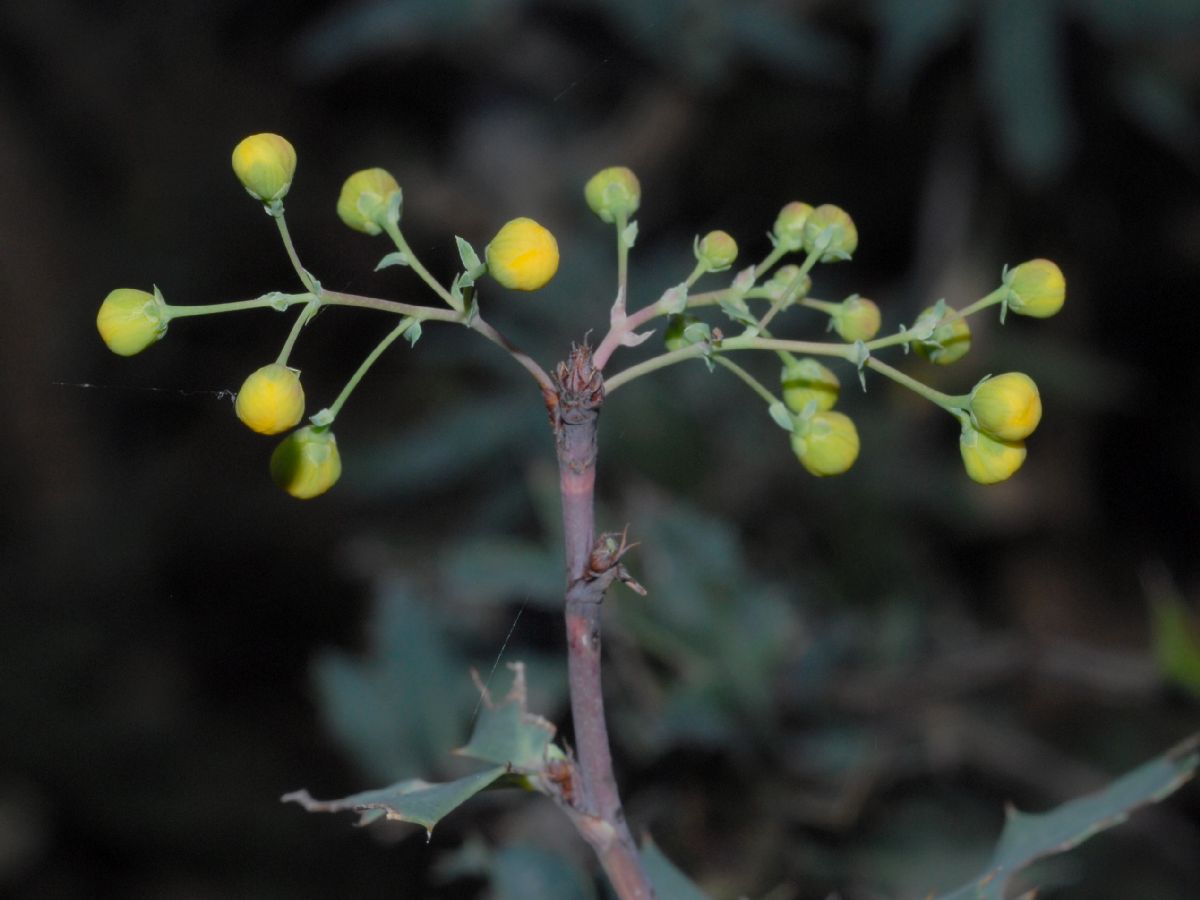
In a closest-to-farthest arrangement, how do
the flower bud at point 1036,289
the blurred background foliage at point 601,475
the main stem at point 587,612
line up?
1. the main stem at point 587,612
2. the flower bud at point 1036,289
3. the blurred background foliage at point 601,475

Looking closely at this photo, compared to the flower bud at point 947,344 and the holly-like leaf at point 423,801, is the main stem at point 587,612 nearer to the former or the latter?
the holly-like leaf at point 423,801

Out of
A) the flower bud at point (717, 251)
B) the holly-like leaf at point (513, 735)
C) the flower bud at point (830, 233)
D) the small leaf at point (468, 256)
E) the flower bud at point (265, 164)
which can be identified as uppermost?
the flower bud at point (265, 164)

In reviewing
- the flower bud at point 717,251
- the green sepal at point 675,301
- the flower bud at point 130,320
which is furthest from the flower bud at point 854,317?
the flower bud at point 130,320

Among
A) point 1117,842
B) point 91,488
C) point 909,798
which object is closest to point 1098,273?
point 1117,842

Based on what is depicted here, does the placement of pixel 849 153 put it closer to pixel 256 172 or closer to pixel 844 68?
pixel 844 68

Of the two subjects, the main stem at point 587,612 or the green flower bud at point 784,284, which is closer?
the main stem at point 587,612

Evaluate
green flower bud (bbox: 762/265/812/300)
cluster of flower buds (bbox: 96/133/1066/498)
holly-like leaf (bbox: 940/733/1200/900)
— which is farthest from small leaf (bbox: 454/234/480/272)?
holly-like leaf (bbox: 940/733/1200/900)

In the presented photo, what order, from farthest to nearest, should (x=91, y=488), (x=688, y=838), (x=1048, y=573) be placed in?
1. (x=91, y=488)
2. (x=1048, y=573)
3. (x=688, y=838)
